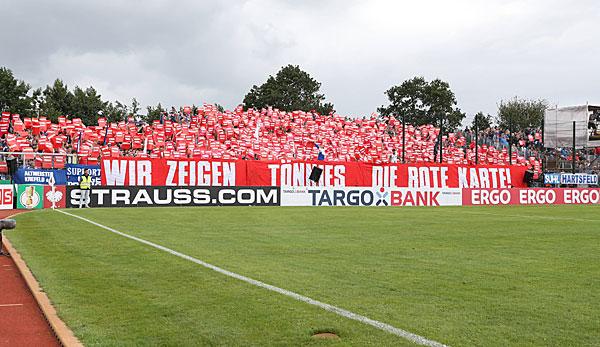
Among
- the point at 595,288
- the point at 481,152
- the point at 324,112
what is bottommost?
the point at 595,288

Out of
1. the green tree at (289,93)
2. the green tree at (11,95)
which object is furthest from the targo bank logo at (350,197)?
the green tree at (289,93)

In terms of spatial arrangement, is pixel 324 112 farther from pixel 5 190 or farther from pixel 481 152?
pixel 5 190

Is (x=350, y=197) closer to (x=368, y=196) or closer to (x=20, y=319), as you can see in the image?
(x=368, y=196)

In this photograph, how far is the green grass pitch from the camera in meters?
6.49

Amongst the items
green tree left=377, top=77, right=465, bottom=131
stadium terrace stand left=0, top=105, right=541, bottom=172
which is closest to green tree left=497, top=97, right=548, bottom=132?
green tree left=377, top=77, right=465, bottom=131

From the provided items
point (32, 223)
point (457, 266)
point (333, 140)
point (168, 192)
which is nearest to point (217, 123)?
point (333, 140)

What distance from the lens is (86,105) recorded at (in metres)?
70.1

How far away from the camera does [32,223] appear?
21.3 m

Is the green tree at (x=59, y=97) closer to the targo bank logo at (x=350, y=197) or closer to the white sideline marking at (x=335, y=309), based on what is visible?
the targo bank logo at (x=350, y=197)

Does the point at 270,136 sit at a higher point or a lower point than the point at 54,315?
higher

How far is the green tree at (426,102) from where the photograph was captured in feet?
306

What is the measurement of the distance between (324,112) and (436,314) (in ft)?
307

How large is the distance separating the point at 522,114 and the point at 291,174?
2868 inches

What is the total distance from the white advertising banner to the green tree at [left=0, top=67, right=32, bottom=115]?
126ft
